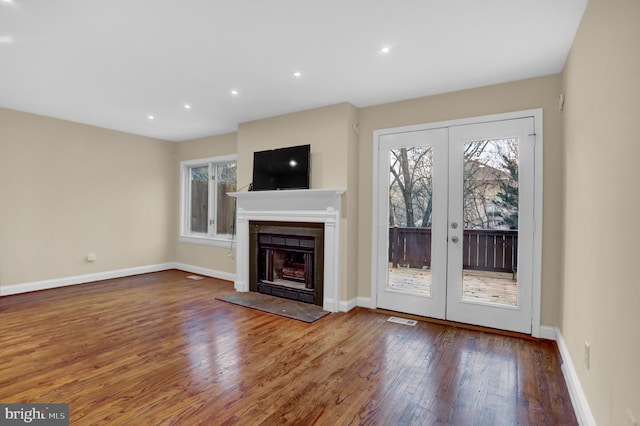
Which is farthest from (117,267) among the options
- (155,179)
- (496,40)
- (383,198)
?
(496,40)

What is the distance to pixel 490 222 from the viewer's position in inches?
131

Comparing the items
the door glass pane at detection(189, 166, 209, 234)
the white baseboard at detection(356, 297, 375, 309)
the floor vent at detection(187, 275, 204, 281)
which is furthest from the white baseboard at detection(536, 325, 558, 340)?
the door glass pane at detection(189, 166, 209, 234)

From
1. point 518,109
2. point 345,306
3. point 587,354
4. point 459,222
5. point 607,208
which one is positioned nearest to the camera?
point 607,208

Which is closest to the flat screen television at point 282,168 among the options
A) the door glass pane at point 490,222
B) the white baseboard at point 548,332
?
the door glass pane at point 490,222

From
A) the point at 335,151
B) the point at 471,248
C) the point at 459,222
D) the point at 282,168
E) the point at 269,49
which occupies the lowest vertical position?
the point at 471,248

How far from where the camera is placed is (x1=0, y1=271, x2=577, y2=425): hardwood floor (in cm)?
195

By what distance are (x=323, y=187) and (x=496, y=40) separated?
2.34 m

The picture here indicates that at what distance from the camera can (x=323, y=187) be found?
4.11 metres

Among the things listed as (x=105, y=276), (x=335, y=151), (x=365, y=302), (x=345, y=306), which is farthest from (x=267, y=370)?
A: (x=105, y=276)

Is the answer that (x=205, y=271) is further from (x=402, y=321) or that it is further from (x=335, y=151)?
(x=402, y=321)

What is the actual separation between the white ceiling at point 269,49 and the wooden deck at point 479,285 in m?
2.02

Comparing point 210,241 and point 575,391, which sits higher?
point 210,241

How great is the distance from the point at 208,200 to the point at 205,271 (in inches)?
52.9

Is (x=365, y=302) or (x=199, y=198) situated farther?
(x=199, y=198)
